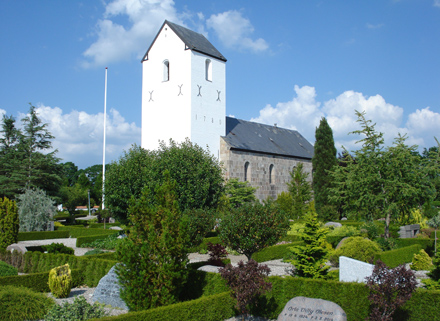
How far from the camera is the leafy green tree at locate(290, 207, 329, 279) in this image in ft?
39.1

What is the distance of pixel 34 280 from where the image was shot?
42.4 ft

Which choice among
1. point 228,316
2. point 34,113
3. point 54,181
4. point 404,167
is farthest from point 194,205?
point 34,113

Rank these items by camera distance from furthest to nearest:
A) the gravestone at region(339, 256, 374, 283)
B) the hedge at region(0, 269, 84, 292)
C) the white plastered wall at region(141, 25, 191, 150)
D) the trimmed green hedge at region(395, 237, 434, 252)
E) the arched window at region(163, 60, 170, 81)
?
the arched window at region(163, 60, 170, 81)
the white plastered wall at region(141, 25, 191, 150)
the trimmed green hedge at region(395, 237, 434, 252)
the hedge at region(0, 269, 84, 292)
the gravestone at region(339, 256, 374, 283)

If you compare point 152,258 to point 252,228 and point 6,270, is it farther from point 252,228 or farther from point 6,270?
point 6,270

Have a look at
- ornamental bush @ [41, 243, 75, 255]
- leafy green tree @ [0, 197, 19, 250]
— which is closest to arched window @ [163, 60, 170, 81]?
leafy green tree @ [0, 197, 19, 250]

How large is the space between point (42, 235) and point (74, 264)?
46.6ft

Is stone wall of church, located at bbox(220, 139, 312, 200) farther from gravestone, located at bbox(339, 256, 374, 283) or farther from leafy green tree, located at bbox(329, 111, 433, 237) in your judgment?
gravestone, located at bbox(339, 256, 374, 283)

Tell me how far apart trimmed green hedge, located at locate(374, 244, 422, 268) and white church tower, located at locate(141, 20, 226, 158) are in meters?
16.6

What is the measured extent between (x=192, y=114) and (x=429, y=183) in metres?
16.4

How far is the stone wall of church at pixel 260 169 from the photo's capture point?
102 feet

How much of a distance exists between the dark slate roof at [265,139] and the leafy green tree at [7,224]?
54.7 feet

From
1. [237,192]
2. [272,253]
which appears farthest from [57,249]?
[237,192]

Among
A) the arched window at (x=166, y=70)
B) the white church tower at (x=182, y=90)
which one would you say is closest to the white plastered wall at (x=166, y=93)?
the white church tower at (x=182, y=90)

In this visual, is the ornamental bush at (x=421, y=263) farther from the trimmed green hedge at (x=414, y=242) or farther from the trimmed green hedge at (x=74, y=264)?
the trimmed green hedge at (x=74, y=264)
